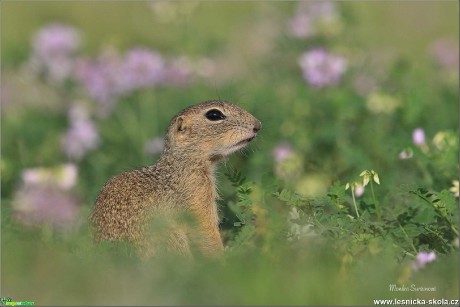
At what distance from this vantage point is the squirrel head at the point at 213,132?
248 inches

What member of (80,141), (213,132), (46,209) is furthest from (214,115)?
(80,141)

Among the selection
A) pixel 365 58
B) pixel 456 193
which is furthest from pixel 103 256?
pixel 365 58

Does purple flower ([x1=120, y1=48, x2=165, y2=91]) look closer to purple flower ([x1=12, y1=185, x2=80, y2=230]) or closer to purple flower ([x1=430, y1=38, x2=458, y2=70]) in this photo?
purple flower ([x1=12, y1=185, x2=80, y2=230])

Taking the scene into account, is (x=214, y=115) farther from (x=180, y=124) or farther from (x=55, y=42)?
(x=55, y=42)

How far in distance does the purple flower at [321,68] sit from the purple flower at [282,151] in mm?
866

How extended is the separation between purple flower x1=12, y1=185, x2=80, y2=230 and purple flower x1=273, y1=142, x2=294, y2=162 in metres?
2.00

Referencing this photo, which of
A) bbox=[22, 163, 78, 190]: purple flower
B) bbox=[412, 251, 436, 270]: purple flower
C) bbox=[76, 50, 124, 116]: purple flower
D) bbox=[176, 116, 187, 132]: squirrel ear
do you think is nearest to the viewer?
bbox=[412, 251, 436, 270]: purple flower

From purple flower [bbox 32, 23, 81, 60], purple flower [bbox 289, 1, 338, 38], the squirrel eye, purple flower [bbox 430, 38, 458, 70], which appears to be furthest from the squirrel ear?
purple flower [bbox 430, 38, 458, 70]

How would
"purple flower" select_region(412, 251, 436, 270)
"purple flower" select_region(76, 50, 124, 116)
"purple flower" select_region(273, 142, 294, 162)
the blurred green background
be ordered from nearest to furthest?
the blurred green background, "purple flower" select_region(412, 251, 436, 270), "purple flower" select_region(273, 142, 294, 162), "purple flower" select_region(76, 50, 124, 116)

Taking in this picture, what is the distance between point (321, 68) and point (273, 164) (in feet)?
4.45

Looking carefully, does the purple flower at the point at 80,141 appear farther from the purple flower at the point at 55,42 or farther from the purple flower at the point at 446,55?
the purple flower at the point at 446,55

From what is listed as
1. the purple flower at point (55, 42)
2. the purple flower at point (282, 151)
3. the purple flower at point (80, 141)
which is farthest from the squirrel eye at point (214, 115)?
the purple flower at point (55, 42)

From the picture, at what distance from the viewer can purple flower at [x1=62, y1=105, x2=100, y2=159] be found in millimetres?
8867

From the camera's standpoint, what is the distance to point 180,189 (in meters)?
6.01
